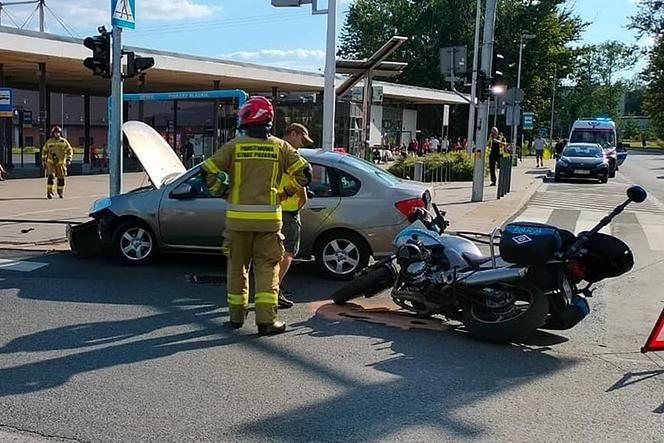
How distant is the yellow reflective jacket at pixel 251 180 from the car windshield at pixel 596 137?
3209cm

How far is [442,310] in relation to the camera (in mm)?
6664

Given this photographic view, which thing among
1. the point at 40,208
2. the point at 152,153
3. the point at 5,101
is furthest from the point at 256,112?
the point at 5,101

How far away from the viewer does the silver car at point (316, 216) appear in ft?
28.3

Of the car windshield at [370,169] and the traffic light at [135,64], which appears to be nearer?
the car windshield at [370,169]

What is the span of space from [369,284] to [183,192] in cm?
299

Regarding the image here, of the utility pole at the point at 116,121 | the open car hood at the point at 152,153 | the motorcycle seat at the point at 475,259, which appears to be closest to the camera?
the motorcycle seat at the point at 475,259

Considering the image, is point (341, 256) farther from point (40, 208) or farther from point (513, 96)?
point (513, 96)

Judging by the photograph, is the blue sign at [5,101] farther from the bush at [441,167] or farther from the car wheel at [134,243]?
the car wheel at [134,243]

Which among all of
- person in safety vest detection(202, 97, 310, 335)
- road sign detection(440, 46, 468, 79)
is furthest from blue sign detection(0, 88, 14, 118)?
person in safety vest detection(202, 97, 310, 335)

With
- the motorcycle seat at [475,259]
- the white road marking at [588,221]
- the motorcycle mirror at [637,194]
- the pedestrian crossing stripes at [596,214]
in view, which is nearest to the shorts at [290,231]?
the motorcycle seat at [475,259]

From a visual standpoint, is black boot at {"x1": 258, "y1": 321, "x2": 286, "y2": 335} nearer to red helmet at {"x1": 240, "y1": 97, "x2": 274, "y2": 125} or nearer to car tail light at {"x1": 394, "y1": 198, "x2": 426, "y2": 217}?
red helmet at {"x1": 240, "y1": 97, "x2": 274, "y2": 125}

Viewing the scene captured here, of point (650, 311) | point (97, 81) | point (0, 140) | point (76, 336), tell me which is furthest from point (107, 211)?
point (97, 81)

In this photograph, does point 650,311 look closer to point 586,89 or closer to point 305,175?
point 305,175

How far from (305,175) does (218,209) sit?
269 cm
